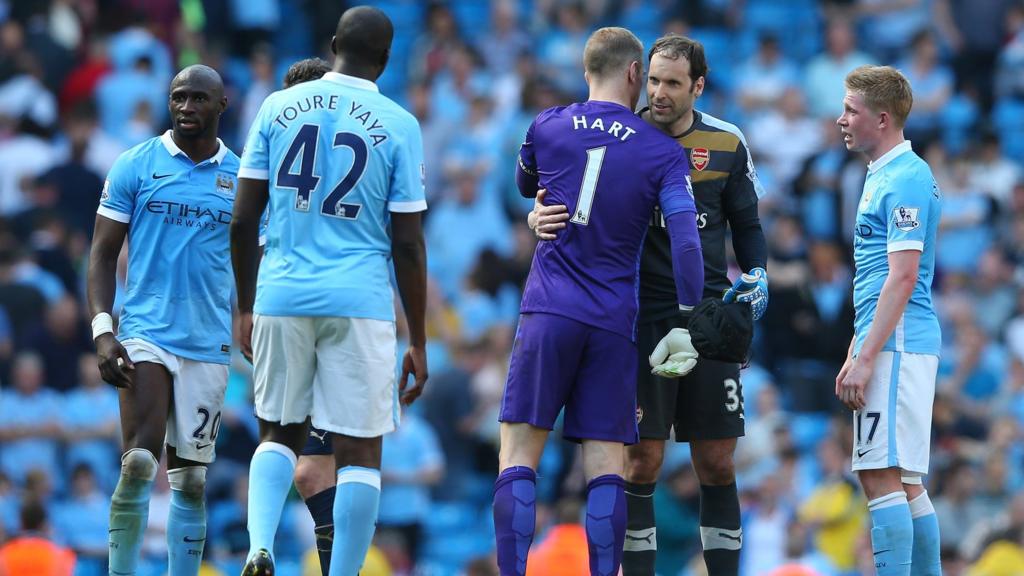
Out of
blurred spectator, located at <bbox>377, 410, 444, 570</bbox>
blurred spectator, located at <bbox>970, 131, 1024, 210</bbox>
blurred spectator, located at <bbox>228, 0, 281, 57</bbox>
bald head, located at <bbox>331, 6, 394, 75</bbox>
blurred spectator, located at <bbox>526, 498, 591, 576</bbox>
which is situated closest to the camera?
bald head, located at <bbox>331, 6, 394, 75</bbox>

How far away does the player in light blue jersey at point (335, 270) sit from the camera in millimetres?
7379

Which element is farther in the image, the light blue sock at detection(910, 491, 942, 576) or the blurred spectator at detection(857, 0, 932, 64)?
the blurred spectator at detection(857, 0, 932, 64)

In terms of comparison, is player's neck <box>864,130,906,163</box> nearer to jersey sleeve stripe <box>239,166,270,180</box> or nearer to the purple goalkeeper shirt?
the purple goalkeeper shirt

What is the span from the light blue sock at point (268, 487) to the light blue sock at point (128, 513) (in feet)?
2.31

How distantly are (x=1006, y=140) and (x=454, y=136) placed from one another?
6.87 m

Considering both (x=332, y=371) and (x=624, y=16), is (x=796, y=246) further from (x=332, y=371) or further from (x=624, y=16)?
(x=332, y=371)

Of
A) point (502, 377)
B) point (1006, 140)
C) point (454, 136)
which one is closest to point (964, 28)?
point (1006, 140)

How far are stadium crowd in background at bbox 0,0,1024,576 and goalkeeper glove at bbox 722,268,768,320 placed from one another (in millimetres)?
3797

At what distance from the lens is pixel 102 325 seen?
312 inches

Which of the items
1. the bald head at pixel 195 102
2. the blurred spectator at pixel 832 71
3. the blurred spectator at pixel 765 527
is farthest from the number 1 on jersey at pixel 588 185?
the blurred spectator at pixel 832 71

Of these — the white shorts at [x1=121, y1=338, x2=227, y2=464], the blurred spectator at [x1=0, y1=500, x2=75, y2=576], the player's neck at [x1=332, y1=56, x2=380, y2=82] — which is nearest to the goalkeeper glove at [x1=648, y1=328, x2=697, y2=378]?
the player's neck at [x1=332, y1=56, x2=380, y2=82]

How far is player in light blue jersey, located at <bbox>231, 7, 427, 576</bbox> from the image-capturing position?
7.38 meters

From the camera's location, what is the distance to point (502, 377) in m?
15.8

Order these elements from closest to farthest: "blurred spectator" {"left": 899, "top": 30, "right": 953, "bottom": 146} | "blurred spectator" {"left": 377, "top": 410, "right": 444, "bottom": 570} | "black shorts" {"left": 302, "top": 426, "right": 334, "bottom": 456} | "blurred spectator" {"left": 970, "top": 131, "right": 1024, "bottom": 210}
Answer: "black shorts" {"left": 302, "top": 426, "right": 334, "bottom": 456} → "blurred spectator" {"left": 377, "top": 410, "right": 444, "bottom": 570} → "blurred spectator" {"left": 970, "top": 131, "right": 1024, "bottom": 210} → "blurred spectator" {"left": 899, "top": 30, "right": 953, "bottom": 146}
